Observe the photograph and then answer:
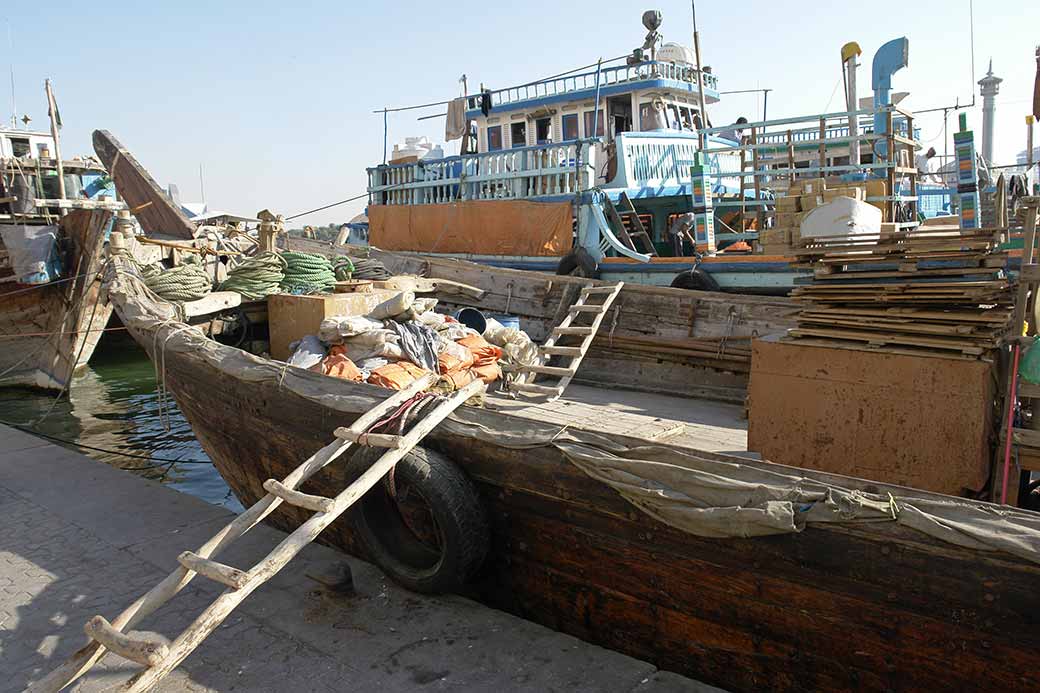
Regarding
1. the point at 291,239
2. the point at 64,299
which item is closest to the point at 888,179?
the point at 291,239

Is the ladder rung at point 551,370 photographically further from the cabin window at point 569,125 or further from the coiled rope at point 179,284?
the cabin window at point 569,125

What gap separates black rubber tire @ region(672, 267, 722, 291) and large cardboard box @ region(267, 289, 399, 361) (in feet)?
10.4

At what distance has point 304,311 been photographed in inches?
269

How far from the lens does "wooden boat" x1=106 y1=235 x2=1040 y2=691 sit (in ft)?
7.64

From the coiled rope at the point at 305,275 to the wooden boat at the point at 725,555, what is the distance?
346 centimetres

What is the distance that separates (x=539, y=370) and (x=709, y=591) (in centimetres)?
347

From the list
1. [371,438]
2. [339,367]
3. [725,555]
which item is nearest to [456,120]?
[339,367]

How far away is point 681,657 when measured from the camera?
314 centimetres

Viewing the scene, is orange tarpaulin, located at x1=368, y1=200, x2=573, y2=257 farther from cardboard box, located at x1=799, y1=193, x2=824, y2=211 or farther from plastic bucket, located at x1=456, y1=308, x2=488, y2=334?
cardboard box, located at x1=799, y1=193, x2=824, y2=211

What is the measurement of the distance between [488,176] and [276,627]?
8.51 meters

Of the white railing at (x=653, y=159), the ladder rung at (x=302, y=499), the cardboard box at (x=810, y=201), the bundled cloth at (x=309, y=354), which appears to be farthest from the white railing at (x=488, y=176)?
the ladder rung at (x=302, y=499)

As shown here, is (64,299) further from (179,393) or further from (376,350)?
(376,350)

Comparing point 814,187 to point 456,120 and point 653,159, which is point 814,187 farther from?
point 456,120

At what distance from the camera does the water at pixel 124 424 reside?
7.86 meters
